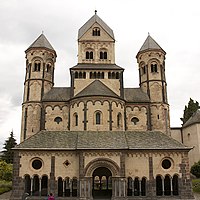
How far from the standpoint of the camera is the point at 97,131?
3388 cm

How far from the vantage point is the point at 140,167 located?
29734 mm

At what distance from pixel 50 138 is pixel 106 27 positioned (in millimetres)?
32454

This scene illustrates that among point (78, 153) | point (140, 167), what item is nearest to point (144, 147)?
point (140, 167)

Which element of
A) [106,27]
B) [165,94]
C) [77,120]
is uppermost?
[106,27]

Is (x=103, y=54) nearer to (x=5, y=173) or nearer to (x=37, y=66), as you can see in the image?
(x=37, y=66)

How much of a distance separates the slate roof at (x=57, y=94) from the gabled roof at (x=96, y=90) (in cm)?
420

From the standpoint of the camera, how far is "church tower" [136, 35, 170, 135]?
4766 cm

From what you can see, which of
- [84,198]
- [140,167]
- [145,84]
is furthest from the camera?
[145,84]

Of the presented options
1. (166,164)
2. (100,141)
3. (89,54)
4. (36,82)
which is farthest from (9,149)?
(166,164)

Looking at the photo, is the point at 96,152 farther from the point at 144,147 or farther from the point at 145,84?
the point at 145,84

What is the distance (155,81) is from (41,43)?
23257 millimetres

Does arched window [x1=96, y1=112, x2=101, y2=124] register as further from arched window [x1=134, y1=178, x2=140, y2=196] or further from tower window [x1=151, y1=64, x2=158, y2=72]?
tower window [x1=151, y1=64, x2=158, y2=72]

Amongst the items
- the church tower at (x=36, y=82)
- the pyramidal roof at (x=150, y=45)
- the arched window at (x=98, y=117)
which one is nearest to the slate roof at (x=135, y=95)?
the arched window at (x=98, y=117)

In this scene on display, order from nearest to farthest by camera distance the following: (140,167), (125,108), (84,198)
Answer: (84,198), (140,167), (125,108)
